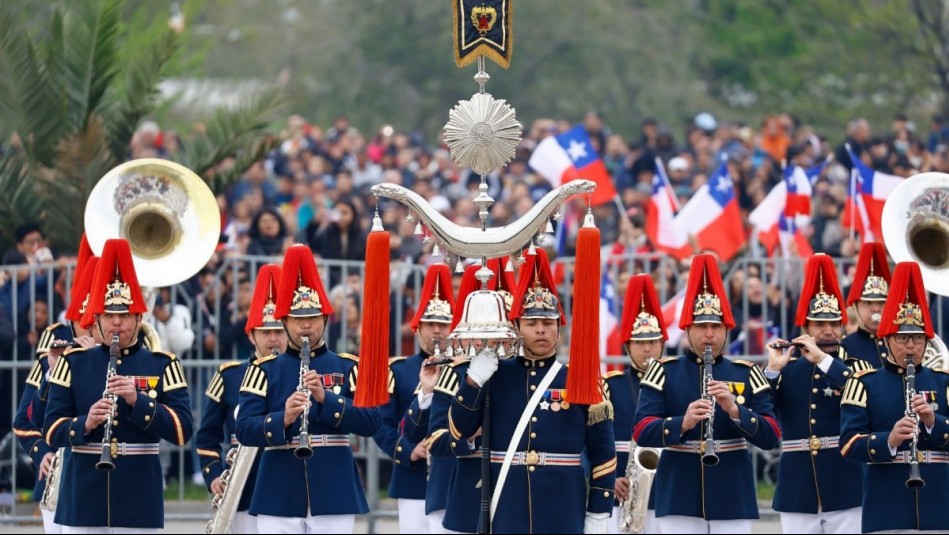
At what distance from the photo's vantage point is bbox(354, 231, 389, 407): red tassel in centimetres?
1258

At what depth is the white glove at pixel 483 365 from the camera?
12.4m

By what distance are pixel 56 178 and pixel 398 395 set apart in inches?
248

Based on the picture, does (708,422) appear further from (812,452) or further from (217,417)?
(217,417)

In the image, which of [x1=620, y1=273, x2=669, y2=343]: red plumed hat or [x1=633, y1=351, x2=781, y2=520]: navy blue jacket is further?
[x1=620, y1=273, x2=669, y2=343]: red plumed hat

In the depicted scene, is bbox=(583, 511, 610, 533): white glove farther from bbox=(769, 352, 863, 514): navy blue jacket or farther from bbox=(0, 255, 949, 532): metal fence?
bbox=(0, 255, 949, 532): metal fence

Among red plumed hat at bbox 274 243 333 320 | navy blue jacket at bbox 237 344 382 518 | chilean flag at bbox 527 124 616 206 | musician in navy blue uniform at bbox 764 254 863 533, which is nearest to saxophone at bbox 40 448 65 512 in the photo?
navy blue jacket at bbox 237 344 382 518

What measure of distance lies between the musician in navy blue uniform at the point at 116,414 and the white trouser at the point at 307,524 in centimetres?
74

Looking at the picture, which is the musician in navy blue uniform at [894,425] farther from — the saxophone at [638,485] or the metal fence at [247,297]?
the metal fence at [247,297]

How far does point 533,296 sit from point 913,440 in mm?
2762

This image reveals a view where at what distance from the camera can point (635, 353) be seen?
52.2ft

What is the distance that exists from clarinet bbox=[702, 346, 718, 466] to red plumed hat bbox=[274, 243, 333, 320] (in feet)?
8.37

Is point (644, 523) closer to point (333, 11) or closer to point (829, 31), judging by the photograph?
point (829, 31)

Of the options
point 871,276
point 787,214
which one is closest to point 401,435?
point 871,276

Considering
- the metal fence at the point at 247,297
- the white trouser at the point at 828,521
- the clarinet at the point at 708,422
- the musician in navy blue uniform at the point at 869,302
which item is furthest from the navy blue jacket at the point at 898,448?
the metal fence at the point at 247,297
